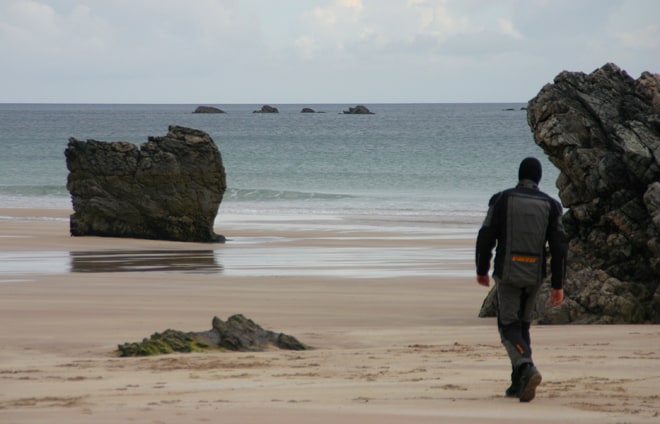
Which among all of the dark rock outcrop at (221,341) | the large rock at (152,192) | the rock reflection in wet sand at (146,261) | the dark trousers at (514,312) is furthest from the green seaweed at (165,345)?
the large rock at (152,192)

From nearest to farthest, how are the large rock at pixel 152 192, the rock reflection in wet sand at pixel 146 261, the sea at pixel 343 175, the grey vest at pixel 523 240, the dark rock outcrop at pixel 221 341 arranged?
the grey vest at pixel 523 240
the dark rock outcrop at pixel 221 341
the rock reflection in wet sand at pixel 146 261
the large rock at pixel 152 192
the sea at pixel 343 175

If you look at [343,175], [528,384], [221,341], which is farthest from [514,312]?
[343,175]

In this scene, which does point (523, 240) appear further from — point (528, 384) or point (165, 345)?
point (165, 345)

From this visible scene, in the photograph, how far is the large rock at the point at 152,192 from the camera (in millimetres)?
22719

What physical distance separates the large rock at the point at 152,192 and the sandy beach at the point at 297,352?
3.03 meters

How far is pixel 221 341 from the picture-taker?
9.49 metres

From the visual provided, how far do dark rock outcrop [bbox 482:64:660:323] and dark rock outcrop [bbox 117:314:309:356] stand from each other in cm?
313

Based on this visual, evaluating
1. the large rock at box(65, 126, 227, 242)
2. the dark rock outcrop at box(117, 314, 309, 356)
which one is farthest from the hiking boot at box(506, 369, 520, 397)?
the large rock at box(65, 126, 227, 242)

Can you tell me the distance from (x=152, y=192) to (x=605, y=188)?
13356 millimetres

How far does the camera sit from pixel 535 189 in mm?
7254

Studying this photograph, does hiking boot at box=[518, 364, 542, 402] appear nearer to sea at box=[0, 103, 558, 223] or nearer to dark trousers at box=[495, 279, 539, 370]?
dark trousers at box=[495, 279, 539, 370]

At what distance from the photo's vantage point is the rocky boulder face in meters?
11.0

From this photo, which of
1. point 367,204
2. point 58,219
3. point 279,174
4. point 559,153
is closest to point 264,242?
point 58,219

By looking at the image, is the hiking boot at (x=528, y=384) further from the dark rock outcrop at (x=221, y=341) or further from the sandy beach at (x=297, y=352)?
the dark rock outcrop at (x=221, y=341)
